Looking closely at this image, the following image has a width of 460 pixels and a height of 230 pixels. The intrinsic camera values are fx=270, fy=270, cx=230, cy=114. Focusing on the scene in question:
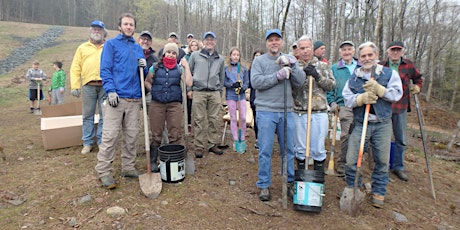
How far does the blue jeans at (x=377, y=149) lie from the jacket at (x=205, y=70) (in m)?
2.72

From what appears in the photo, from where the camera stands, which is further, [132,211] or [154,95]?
[154,95]

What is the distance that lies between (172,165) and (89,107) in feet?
7.51

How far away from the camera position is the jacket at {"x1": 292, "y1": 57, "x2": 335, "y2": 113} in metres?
4.01

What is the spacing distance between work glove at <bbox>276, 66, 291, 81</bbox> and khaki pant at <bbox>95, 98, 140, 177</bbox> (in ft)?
7.19

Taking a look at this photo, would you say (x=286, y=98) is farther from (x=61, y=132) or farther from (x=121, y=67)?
(x=61, y=132)

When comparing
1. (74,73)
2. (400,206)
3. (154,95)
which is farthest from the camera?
(74,73)

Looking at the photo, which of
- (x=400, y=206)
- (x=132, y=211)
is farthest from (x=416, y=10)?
(x=132, y=211)

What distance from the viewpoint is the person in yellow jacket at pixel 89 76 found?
510cm

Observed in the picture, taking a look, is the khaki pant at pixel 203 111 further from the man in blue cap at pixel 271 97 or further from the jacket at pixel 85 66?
the jacket at pixel 85 66

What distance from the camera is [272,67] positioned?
384cm

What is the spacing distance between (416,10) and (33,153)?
40432 millimetres

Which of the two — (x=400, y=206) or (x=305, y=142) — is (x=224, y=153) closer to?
(x=305, y=142)

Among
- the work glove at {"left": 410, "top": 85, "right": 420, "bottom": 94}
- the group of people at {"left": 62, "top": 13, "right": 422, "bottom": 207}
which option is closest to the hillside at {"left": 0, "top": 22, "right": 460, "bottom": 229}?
the group of people at {"left": 62, "top": 13, "right": 422, "bottom": 207}

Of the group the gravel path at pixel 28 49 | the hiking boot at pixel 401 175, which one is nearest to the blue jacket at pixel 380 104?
the hiking boot at pixel 401 175
